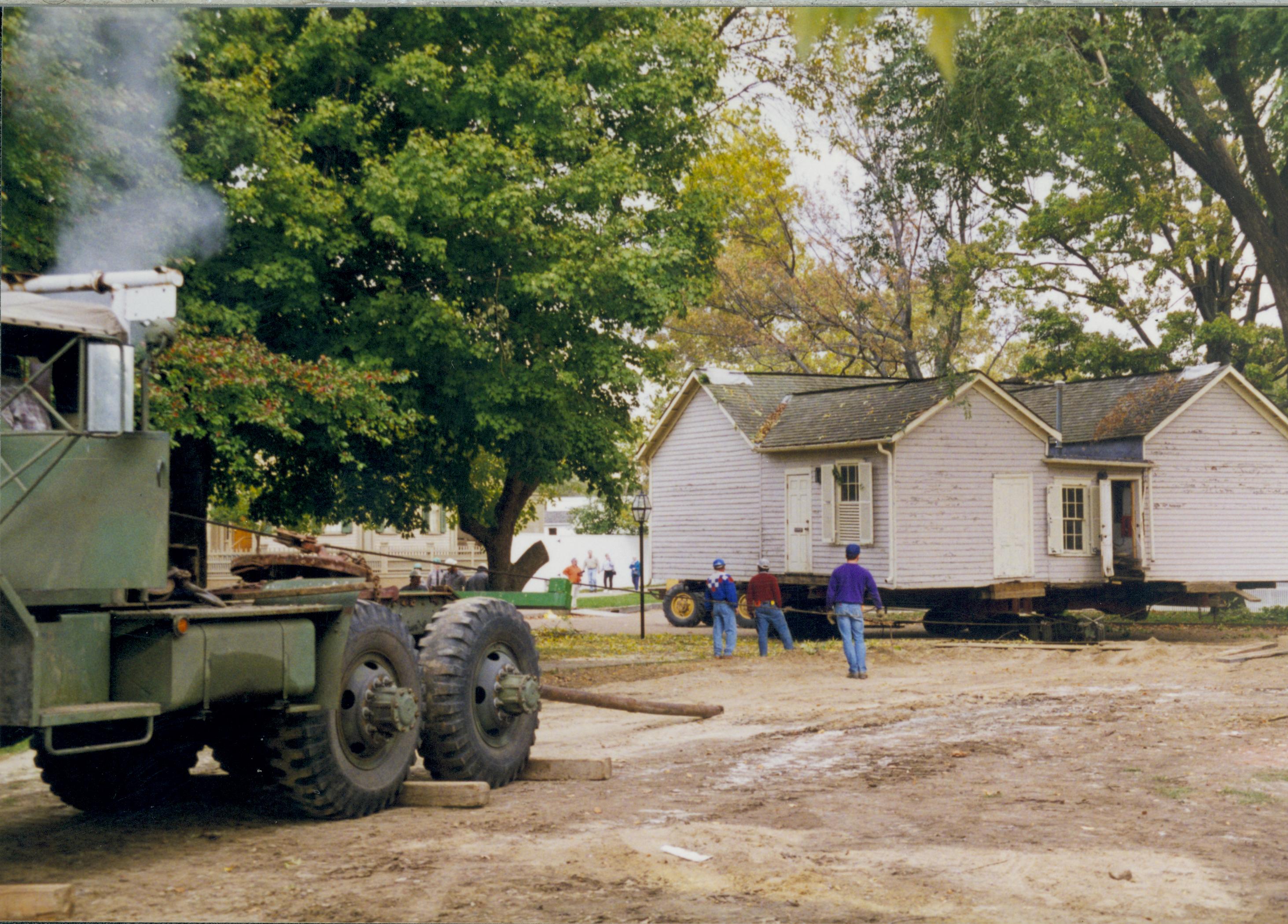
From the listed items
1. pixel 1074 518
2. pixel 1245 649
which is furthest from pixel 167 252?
pixel 1074 518

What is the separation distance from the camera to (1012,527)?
85.0 ft

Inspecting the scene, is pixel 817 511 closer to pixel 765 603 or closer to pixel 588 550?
pixel 765 603

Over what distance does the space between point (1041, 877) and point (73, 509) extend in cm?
490

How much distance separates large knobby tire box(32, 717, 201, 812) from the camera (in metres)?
7.69

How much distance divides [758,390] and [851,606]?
1310cm

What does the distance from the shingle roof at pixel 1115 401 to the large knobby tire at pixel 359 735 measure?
2062cm

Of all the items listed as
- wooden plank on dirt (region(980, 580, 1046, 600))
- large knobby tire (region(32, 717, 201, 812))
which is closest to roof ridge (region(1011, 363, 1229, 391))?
wooden plank on dirt (region(980, 580, 1046, 600))

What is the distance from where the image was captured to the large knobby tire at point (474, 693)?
8.65 meters

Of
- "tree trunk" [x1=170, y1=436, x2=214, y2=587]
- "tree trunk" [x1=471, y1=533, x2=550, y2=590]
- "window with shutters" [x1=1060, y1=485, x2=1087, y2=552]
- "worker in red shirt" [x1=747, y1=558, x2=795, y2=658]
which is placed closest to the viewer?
"tree trunk" [x1=170, y1=436, x2=214, y2=587]

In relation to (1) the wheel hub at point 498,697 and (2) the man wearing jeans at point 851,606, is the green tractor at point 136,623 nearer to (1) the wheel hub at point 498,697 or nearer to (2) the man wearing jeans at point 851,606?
(1) the wheel hub at point 498,697

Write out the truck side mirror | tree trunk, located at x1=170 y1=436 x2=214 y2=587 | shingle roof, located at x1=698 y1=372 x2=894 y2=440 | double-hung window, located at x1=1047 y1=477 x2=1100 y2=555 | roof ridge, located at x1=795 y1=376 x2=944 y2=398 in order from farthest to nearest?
shingle roof, located at x1=698 y1=372 x2=894 y2=440 < double-hung window, located at x1=1047 y1=477 x2=1100 y2=555 < roof ridge, located at x1=795 y1=376 x2=944 y2=398 < tree trunk, located at x1=170 y1=436 x2=214 y2=587 < the truck side mirror

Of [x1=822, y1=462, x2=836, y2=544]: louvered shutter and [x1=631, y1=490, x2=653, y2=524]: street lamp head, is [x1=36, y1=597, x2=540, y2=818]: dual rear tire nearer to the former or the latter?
[x1=822, y1=462, x2=836, y2=544]: louvered shutter

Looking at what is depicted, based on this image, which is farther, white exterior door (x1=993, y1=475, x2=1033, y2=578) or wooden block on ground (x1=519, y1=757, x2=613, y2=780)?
white exterior door (x1=993, y1=475, x2=1033, y2=578)

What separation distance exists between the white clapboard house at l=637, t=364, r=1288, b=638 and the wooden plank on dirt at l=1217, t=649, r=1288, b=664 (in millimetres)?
6565
